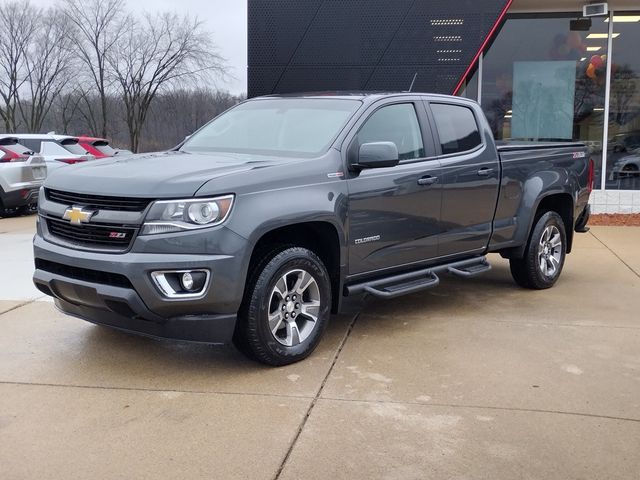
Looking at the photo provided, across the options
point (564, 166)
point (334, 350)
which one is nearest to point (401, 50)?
point (564, 166)

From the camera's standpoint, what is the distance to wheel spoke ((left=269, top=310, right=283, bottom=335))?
443 centimetres

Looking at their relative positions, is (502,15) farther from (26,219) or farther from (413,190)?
(26,219)

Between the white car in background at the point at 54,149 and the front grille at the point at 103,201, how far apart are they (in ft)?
36.6

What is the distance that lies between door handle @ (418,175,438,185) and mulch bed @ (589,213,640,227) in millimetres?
7544

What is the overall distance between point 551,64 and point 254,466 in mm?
11823

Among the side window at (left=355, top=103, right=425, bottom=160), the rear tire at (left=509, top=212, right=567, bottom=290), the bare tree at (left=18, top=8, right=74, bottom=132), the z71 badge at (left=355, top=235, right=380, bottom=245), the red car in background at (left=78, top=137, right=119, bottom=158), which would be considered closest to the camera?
the z71 badge at (left=355, top=235, right=380, bottom=245)

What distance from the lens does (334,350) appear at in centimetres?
498

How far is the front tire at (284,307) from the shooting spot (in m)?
4.31

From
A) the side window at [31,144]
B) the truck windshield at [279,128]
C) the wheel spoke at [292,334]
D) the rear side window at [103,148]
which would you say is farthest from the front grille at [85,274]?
the rear side window at [103,148]

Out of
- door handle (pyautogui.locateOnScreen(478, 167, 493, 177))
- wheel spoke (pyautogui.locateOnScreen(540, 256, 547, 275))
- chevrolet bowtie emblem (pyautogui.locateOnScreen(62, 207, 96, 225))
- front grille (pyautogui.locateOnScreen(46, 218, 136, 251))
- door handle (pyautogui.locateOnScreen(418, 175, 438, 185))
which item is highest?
door handle (pyautogui.locateOnScreen(478, 167, 493, 177))

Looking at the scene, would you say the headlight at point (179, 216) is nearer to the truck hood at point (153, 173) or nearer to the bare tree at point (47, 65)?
the truck hood at point (153, 173)

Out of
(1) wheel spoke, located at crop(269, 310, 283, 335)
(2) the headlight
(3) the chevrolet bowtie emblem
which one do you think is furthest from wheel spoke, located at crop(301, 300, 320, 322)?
(3) the chevrolet bowtie emblem

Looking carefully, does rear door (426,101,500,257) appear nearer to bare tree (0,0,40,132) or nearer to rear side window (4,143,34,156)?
rear side window (4,143,34,156)

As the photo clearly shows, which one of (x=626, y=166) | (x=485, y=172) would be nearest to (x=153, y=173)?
(x=485, y=172)
